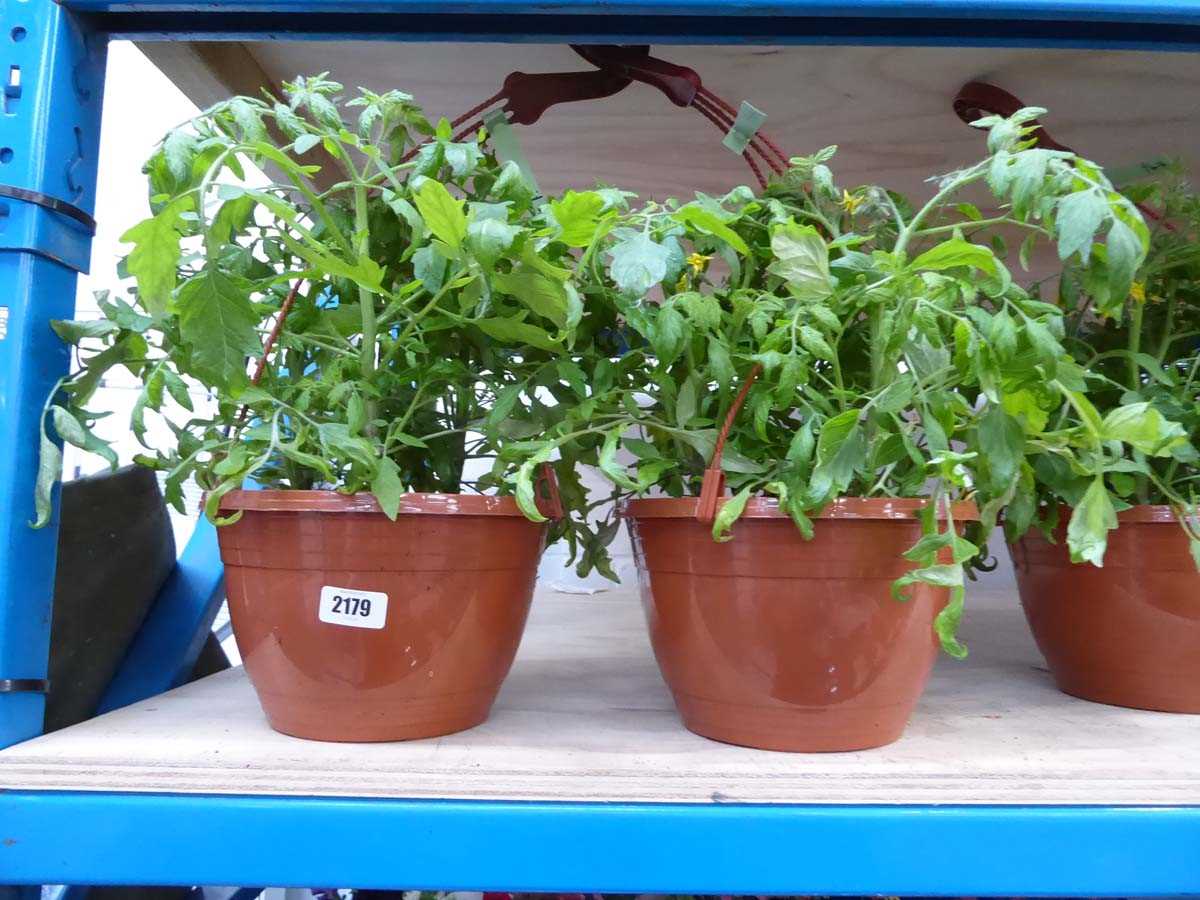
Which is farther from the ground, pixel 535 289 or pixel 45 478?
pixel 535 289

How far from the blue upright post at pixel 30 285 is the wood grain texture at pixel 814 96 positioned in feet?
0.59

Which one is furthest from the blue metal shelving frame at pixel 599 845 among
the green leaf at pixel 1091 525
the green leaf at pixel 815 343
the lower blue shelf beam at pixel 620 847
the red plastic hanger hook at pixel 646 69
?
the red plastic hanger hook at pixel 646 69

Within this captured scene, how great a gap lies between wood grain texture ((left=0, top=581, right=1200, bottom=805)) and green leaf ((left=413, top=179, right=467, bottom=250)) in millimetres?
281

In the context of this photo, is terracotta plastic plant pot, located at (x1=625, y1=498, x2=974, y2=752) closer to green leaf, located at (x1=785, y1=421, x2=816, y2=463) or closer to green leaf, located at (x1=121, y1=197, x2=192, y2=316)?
green leaf, located at (x1=785, y1=421, x2=816, y2=463)

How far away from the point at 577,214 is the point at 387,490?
181 mm

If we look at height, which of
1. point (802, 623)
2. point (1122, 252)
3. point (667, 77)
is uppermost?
point (667, 77)

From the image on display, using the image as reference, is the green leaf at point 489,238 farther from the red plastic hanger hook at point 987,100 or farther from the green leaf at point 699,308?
the red plastic hanger hook at point 987,100

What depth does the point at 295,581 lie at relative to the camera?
18.0 inches

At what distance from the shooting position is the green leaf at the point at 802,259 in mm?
435

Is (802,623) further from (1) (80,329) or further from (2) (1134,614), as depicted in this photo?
(1) (80,329)

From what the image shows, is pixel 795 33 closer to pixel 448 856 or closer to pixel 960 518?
pixel 960 518

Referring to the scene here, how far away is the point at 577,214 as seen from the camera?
43cm

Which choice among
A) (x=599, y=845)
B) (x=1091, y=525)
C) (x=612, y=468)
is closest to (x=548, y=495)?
(x=612, y=468)

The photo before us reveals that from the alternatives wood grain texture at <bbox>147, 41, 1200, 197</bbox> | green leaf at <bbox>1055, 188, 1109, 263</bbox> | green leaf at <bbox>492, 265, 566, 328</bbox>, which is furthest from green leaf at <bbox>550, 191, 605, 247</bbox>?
wood grain texture at <bbox>147, 41, 1200, 197</bbox>
